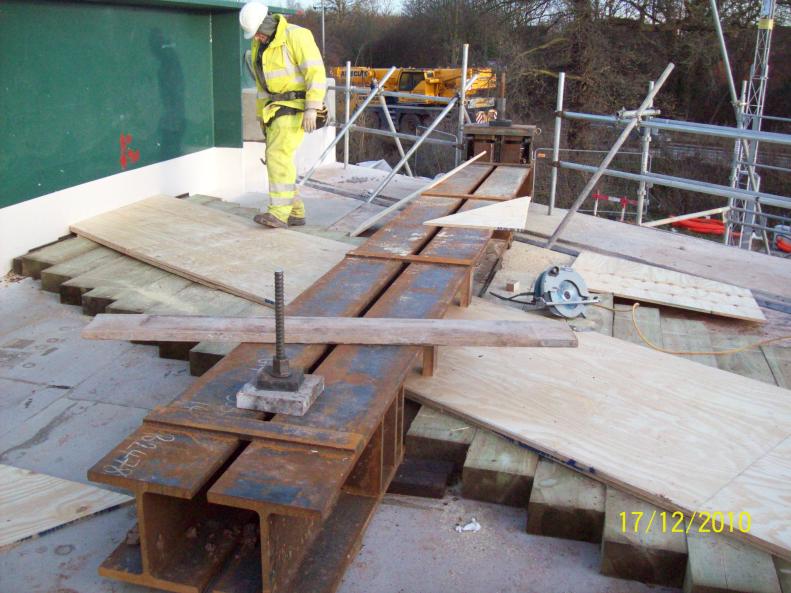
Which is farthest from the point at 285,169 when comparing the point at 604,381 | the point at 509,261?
the point at 604,381

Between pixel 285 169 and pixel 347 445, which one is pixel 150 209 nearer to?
pixel 285 169

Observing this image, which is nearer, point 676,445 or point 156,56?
point 676,445

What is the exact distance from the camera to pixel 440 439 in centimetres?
365

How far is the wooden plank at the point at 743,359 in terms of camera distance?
468 centimetres

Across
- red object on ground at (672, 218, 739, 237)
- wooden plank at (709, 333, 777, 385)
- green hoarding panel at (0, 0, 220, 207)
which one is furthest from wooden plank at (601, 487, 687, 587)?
red object on ground at (672, 218, 739, 237)

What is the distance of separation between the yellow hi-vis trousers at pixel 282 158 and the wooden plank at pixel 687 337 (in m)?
3.27

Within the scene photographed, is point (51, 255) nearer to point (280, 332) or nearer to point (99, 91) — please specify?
point (99, 91)

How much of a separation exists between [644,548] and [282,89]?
4912mm

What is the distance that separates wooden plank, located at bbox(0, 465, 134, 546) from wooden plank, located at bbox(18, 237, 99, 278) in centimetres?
277

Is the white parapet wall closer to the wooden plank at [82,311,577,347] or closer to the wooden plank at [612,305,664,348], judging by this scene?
the wooden plank at [82,311,577,347]

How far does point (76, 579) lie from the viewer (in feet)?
9.62

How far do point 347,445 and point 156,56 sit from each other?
245 inches
